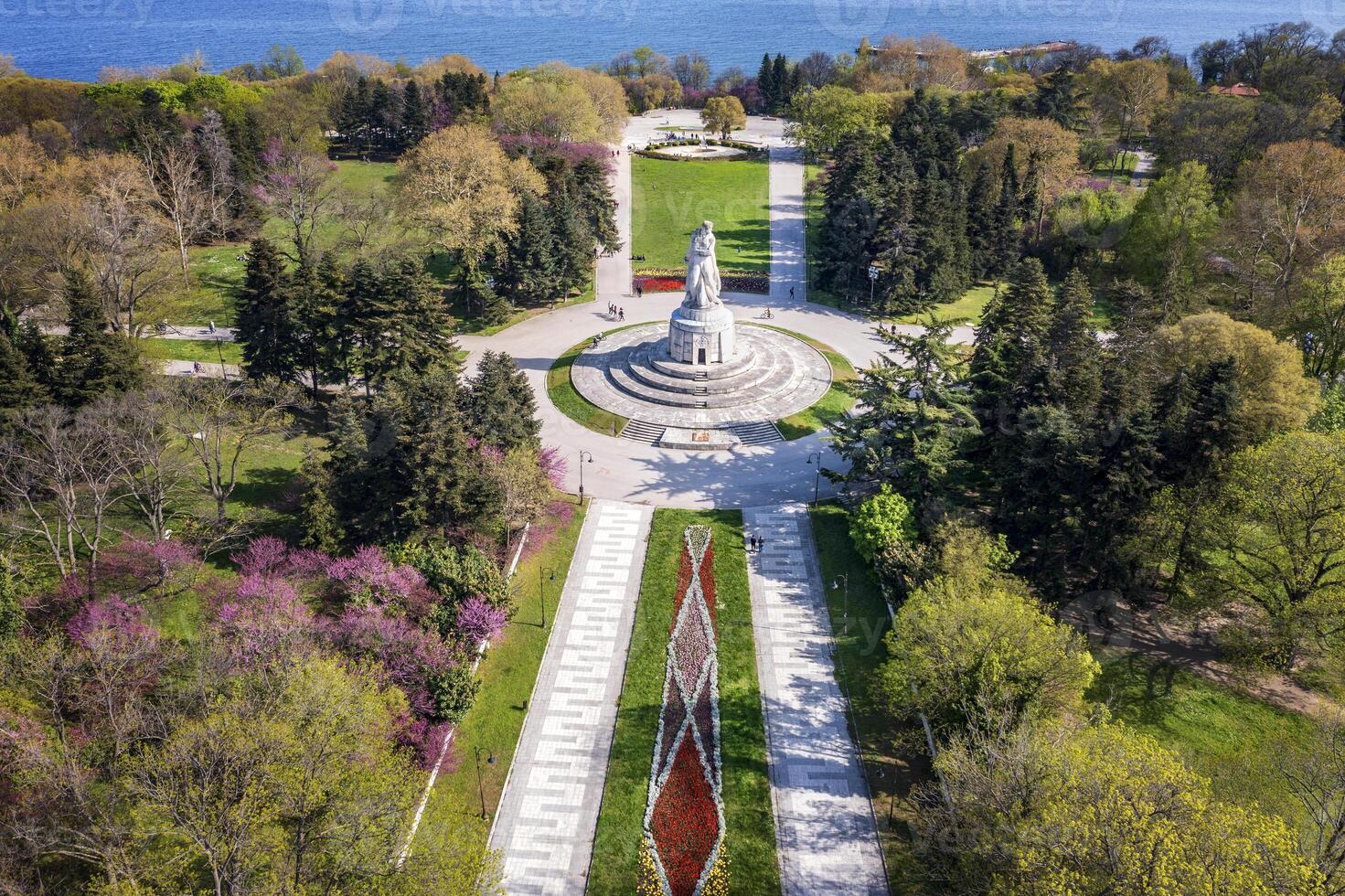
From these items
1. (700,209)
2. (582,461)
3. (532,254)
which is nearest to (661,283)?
(532,254)

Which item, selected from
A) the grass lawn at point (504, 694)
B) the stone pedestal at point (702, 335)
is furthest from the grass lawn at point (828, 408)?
the grass lawn at point (504, 694)

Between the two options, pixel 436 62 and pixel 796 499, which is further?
pixel 436 62

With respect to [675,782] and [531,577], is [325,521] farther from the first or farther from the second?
[675,782]

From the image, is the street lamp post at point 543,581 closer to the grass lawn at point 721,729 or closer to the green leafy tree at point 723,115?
the grass lawn at point 721,729

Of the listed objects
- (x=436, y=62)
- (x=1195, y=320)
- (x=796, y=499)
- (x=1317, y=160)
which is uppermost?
(x=436, y=62)

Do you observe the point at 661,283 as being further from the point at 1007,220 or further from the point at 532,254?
the point at 1007,220

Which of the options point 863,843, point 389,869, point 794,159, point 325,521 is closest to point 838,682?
point 863,843

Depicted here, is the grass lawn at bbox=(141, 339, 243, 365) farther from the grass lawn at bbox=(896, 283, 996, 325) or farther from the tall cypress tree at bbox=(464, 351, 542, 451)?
the grass lawn at bbox=(896, 283, 996, 325)
